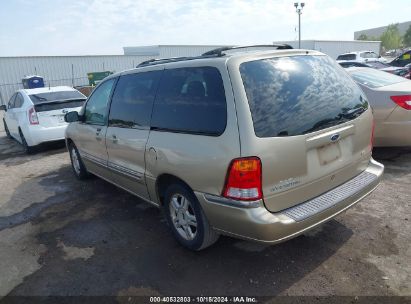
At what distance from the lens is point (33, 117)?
27.2 ft

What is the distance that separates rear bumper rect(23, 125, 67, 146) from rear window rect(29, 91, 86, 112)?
17.7 inches

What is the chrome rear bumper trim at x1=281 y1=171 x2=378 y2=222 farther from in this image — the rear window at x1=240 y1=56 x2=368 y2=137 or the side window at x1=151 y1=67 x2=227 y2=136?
the side window at x1=151 y1=67 x2=227 y2=136

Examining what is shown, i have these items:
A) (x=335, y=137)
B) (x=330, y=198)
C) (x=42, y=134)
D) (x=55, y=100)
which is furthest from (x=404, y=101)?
(x=42, y=134)

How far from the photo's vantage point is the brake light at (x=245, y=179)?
2674 mm

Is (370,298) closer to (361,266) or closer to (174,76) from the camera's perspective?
(361,266)

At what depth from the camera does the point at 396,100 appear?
5.32 meters

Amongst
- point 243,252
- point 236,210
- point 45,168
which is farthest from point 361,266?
point 45,168

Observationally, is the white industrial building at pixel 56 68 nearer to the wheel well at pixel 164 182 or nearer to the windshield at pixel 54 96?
the windshield at pixel 54 96

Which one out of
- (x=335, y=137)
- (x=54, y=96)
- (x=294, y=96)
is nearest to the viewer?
(x=294, y=96)

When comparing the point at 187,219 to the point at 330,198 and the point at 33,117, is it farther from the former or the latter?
the point at 33,117

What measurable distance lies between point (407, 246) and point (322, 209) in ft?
3.55

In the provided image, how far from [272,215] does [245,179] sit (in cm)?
36

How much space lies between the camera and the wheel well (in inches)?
132

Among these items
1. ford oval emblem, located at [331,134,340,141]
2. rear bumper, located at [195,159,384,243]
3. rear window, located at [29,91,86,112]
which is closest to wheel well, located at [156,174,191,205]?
rear bumper, located at [195,159,384,243]
